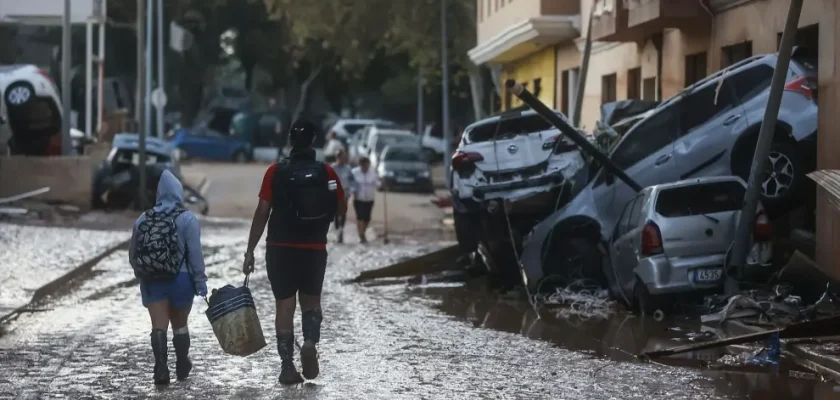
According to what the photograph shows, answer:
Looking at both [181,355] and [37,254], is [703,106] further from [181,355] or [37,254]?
[37,254]

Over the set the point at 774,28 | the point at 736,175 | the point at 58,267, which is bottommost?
the point at 58,267

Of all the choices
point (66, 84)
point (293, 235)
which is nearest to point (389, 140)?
point (66, 84)

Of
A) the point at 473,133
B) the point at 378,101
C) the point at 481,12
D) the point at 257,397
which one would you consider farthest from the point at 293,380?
the point at 378,101

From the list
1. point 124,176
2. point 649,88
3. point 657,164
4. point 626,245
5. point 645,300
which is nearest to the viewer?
point 645,300

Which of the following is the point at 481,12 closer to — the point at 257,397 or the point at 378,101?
the point at 257,397

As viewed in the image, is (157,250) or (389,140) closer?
(157,250)

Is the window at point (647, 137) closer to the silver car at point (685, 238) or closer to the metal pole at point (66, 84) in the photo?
the silver car at point (685, 238)

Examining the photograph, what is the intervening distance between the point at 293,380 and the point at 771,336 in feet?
12.4

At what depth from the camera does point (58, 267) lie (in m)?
20.6

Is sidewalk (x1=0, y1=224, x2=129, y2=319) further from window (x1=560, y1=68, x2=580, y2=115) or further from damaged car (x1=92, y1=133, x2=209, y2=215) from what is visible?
window (x1=560, y1=68, x2=580, y2=115)

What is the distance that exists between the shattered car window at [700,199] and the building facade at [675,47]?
1.02 meters

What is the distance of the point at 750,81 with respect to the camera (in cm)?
1719

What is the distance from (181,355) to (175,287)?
50 cm

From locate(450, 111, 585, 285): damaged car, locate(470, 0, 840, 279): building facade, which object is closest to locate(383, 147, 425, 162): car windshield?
locate(470, 0, 840, 279): building facade
